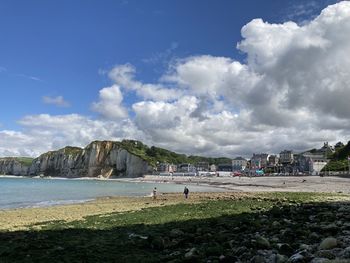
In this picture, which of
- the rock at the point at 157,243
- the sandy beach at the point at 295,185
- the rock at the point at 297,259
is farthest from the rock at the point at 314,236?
the sandy beach at the point at 295,185

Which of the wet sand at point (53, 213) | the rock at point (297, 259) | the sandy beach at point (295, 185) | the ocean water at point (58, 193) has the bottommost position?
the ocean water at point (58, 193)

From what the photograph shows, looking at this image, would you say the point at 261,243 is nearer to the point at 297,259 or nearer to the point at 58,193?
the point at 297,259

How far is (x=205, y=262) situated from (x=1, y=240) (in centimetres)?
1029

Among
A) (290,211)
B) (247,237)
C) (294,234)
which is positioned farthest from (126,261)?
(290,211)

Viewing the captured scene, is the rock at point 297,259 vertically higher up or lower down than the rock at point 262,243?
higher up

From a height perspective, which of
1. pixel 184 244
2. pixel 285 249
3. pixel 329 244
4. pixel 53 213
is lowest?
pixel 53 213

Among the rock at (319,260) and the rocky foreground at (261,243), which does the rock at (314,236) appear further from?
the rock at (319,260)

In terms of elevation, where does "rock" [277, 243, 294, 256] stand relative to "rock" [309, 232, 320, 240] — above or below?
below

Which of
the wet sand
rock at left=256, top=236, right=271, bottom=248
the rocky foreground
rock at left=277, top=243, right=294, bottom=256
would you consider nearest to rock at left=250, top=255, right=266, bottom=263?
the rocky foreground

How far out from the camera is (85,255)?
507 inches

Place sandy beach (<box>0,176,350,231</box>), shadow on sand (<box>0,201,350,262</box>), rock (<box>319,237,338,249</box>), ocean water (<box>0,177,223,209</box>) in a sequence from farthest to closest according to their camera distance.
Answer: ocean water (<box>0,177,223,209</box>) → sandy beach (<box>0,176,350,231</box>) → shadow on sand (<box>0,201,350,262</box>) → rock (<box>319,237,338,249</box>)

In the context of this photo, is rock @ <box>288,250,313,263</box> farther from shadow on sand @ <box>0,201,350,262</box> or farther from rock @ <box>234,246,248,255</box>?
rock @ <box>234,246,248,255</box>

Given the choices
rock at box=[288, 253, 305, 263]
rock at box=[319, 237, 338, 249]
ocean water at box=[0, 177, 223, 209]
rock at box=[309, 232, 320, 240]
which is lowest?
ocean water at box=[0, 177, 223, 209]

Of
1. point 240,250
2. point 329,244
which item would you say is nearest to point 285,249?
point 240,250
